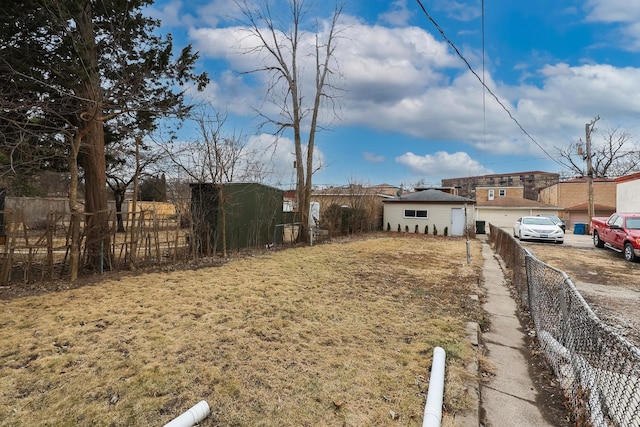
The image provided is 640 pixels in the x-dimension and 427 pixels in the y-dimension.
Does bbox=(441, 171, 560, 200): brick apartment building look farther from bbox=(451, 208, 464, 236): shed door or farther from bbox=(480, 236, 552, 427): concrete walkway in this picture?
bbox=(480, 236, 552, 427): concrete walkway

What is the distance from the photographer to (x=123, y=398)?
263cm

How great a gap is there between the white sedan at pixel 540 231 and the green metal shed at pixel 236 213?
1150cm

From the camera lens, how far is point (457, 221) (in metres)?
20.8

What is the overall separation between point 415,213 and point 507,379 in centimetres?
1931

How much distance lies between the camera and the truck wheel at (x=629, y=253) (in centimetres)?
969

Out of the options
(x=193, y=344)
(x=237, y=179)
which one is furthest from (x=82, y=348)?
(x=237, y=179)

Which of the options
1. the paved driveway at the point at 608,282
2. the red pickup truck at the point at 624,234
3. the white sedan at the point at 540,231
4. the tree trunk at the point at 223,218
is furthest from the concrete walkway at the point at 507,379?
the white sedan at the point at 540,231

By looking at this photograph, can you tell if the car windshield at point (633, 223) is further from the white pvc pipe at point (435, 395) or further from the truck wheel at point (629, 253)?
the white pvc pipe at point (435, 395)

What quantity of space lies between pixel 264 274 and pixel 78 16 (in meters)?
6.12

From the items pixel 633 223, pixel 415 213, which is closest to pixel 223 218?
pixel 633 223

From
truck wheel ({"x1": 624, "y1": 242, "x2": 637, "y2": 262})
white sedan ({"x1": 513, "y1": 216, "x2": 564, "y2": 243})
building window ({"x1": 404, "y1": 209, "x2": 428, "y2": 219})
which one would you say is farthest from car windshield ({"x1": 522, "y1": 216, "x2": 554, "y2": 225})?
building window ({"x1": 404, "y1": 209, "x2": 428, "y2": 219})

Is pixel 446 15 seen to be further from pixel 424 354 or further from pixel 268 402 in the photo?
pixel 268 402

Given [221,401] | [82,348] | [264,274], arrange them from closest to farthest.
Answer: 1. [221,401]
2. [82,348]
3. [264,274]

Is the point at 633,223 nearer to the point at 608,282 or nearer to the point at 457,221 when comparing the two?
the point at 608,282
